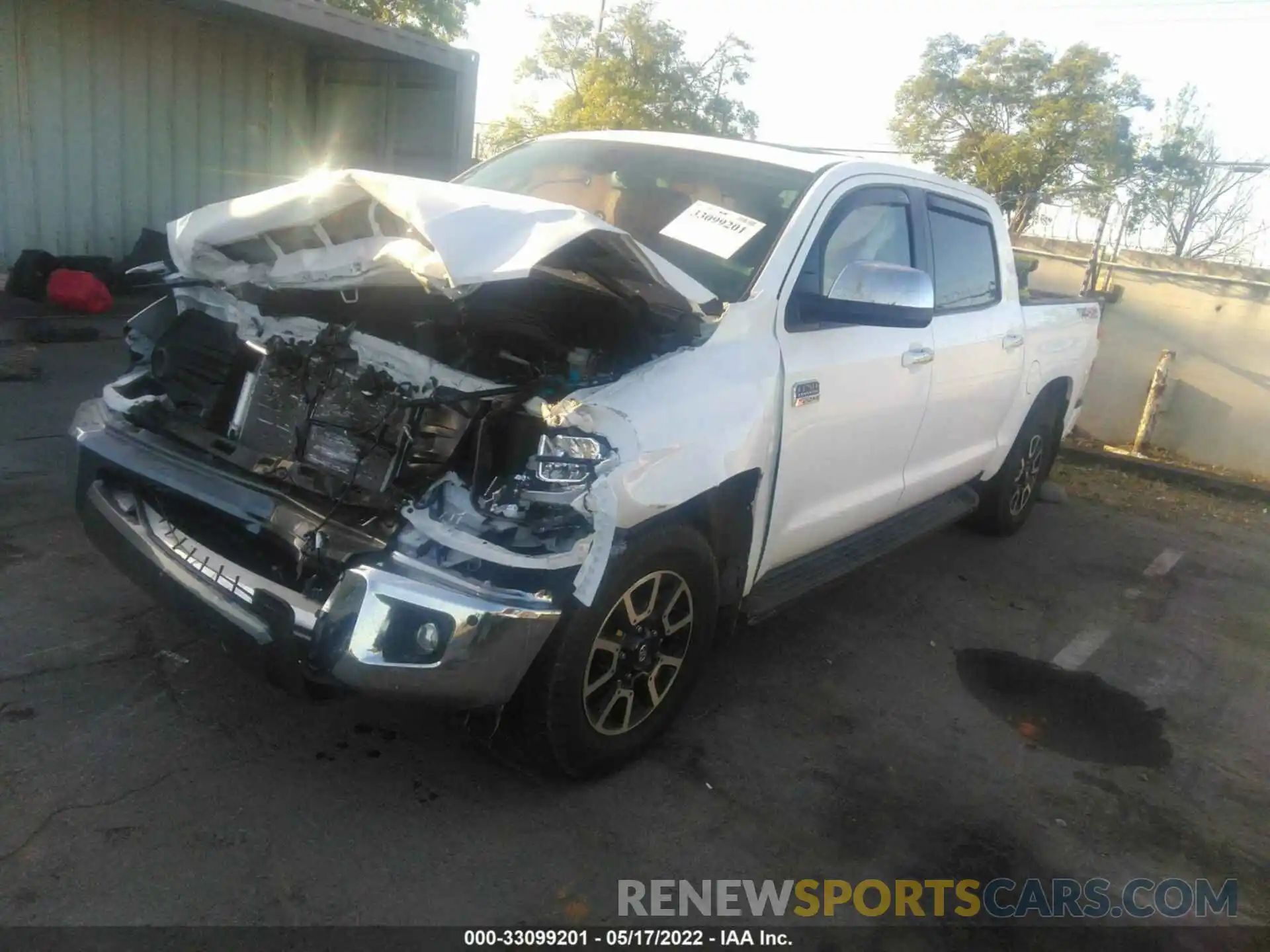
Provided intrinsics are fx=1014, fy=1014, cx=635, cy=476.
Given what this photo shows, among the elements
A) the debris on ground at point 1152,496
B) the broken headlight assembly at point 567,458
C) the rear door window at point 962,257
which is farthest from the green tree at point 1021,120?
the broken headlight assembly at point 567,458

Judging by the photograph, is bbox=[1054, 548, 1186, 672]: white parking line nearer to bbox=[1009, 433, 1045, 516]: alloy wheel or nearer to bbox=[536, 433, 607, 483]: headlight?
bbox=[1009, 433, 1045, 516]: alloy wheel

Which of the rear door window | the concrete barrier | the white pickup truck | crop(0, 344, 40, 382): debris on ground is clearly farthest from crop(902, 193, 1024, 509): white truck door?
the concrete barrier

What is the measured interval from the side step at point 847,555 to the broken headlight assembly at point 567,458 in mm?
1092

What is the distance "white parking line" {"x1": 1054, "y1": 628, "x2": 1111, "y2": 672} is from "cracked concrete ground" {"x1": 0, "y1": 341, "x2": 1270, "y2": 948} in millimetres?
38

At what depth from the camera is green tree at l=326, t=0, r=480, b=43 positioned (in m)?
20.6

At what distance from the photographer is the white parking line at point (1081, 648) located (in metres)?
4.70

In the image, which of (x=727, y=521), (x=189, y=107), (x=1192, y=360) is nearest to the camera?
(x=727, y=521)

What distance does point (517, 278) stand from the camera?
8.95ft

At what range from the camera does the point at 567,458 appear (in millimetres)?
2738

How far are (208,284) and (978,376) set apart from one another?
11.4 ft

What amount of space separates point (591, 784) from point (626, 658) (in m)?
0.43
